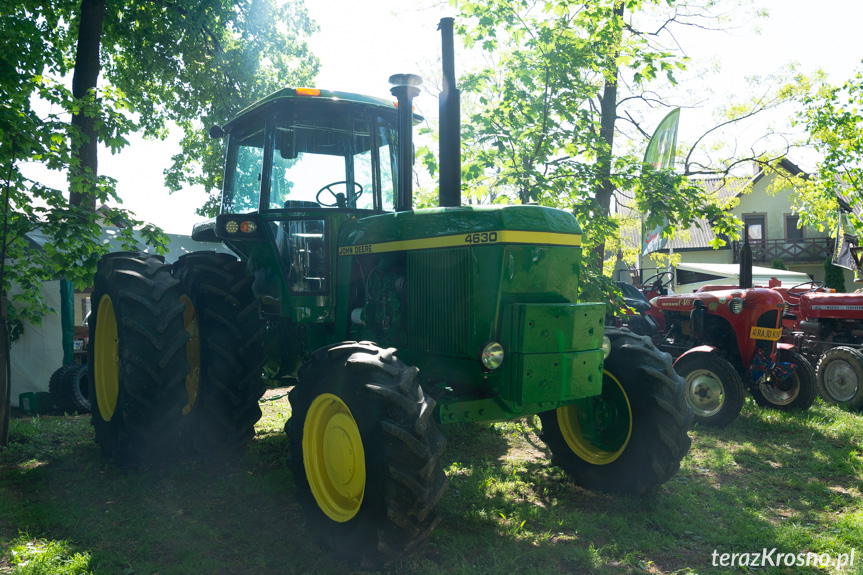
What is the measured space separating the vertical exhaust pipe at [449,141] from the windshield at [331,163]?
70 cm

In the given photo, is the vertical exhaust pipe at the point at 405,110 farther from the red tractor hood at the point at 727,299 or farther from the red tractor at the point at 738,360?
the red tractor hood at the point at 727,299

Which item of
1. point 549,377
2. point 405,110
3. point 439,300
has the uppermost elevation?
point 405,110

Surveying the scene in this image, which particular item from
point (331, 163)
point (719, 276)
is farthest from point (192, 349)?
point (719, 276)

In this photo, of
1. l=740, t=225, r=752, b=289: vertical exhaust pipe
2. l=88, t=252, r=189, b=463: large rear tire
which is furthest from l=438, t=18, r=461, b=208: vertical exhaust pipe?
l=740, t=225, r=752, b=289: vertical exhaust pipe

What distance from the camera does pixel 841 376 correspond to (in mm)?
8039

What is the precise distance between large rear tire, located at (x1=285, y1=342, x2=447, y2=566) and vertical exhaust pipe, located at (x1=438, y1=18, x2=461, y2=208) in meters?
1.42

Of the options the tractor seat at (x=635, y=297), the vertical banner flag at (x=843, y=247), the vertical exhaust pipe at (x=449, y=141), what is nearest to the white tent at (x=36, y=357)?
the vertical exhaust pipe at (x=449, y=141)

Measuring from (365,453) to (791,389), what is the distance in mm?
6118

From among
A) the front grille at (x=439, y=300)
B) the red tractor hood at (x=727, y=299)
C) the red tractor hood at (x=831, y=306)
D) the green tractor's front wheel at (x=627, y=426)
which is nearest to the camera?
the front grille at (x=439, y=300)

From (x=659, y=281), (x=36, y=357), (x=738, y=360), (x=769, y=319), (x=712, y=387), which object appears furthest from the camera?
(x=659, y=281)

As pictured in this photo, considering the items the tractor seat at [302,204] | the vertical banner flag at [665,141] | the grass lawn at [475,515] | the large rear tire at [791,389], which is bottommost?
the grass lawn at [475,515]

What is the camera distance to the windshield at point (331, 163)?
15.7ft

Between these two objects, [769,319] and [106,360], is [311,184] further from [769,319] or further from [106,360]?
[769,319]

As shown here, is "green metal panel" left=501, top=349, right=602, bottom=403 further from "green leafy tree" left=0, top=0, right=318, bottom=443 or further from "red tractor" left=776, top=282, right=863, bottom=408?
"red tractor" left=776, top=282, right=863, bottom=408
